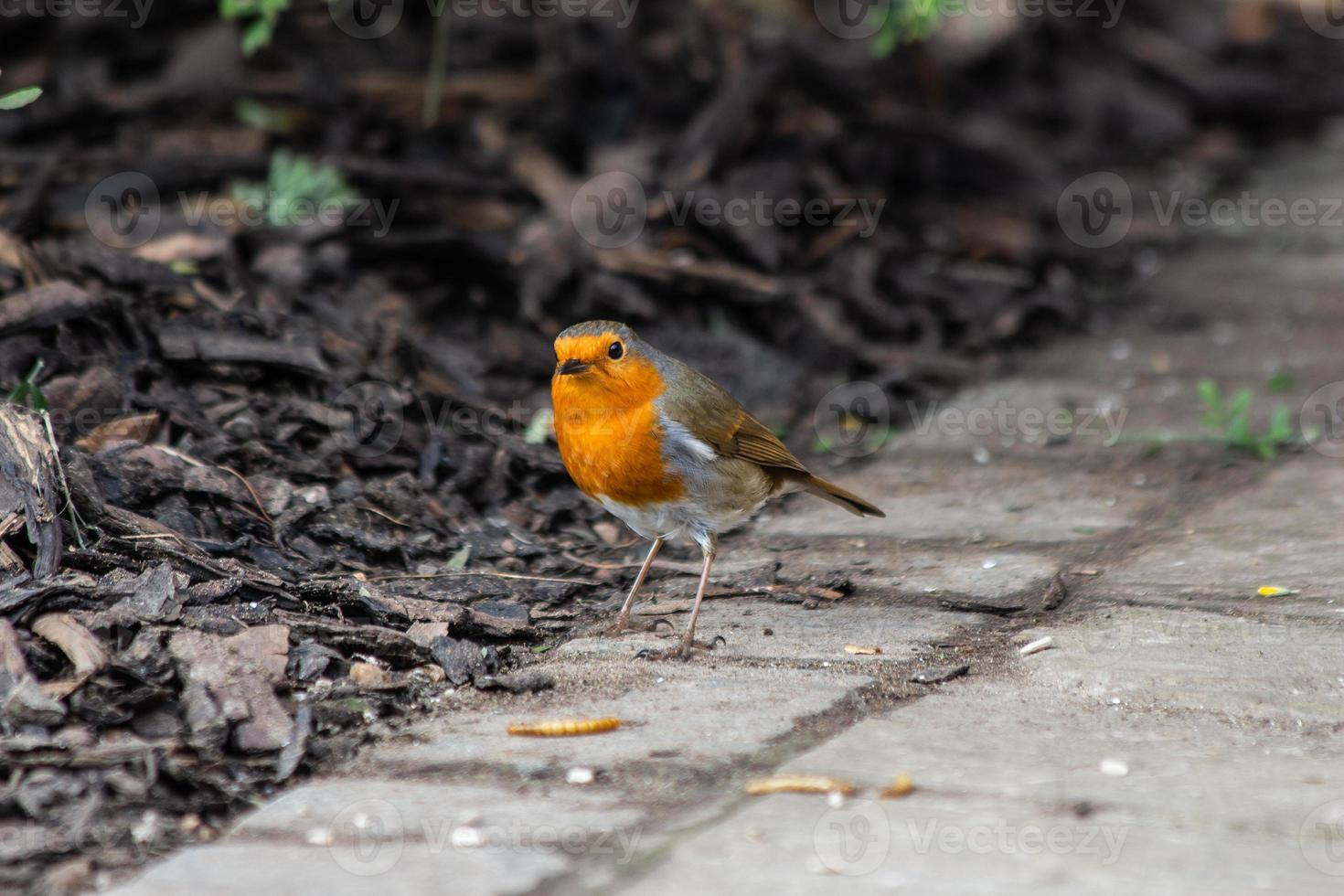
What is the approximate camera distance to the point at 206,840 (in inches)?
91.4

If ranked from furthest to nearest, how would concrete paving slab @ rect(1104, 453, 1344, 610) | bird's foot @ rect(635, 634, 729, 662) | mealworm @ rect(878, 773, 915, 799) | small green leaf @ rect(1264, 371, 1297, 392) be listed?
small green leaf @ rect(1264, 371, 1297, 392), concrete paving slab @ rect(1104, 453, 1344, 610), bird's foot @ rect(635, 634, 729, 662), mealworm @ rect(878, 773, 915, 799)

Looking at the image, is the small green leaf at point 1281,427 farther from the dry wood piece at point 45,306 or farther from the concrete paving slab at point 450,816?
the dry wood piece at point 45,306

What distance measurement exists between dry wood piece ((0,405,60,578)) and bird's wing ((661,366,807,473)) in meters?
1.53

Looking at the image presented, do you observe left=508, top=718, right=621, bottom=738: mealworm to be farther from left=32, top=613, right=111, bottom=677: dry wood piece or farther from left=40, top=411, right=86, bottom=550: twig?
left=40, top=411, right=86, bottom=550: twig

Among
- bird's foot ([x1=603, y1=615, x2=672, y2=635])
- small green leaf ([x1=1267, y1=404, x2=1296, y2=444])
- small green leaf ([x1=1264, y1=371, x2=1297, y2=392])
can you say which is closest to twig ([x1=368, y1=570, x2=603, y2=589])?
bird's foot ([x1=603, y1=615, x2=672, y2=635])

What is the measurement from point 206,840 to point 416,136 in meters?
4.13

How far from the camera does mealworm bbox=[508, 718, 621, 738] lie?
2771 millimetres

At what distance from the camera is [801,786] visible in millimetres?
2432

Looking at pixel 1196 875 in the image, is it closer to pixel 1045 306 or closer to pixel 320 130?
pixel 1045 306

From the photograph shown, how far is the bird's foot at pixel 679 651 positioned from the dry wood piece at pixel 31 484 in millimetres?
1262

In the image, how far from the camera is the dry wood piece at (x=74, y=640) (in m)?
2.76

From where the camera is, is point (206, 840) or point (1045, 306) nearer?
point (206, 840)

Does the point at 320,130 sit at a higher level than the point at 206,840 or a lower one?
higher

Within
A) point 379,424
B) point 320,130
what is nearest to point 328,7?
point 320,130
